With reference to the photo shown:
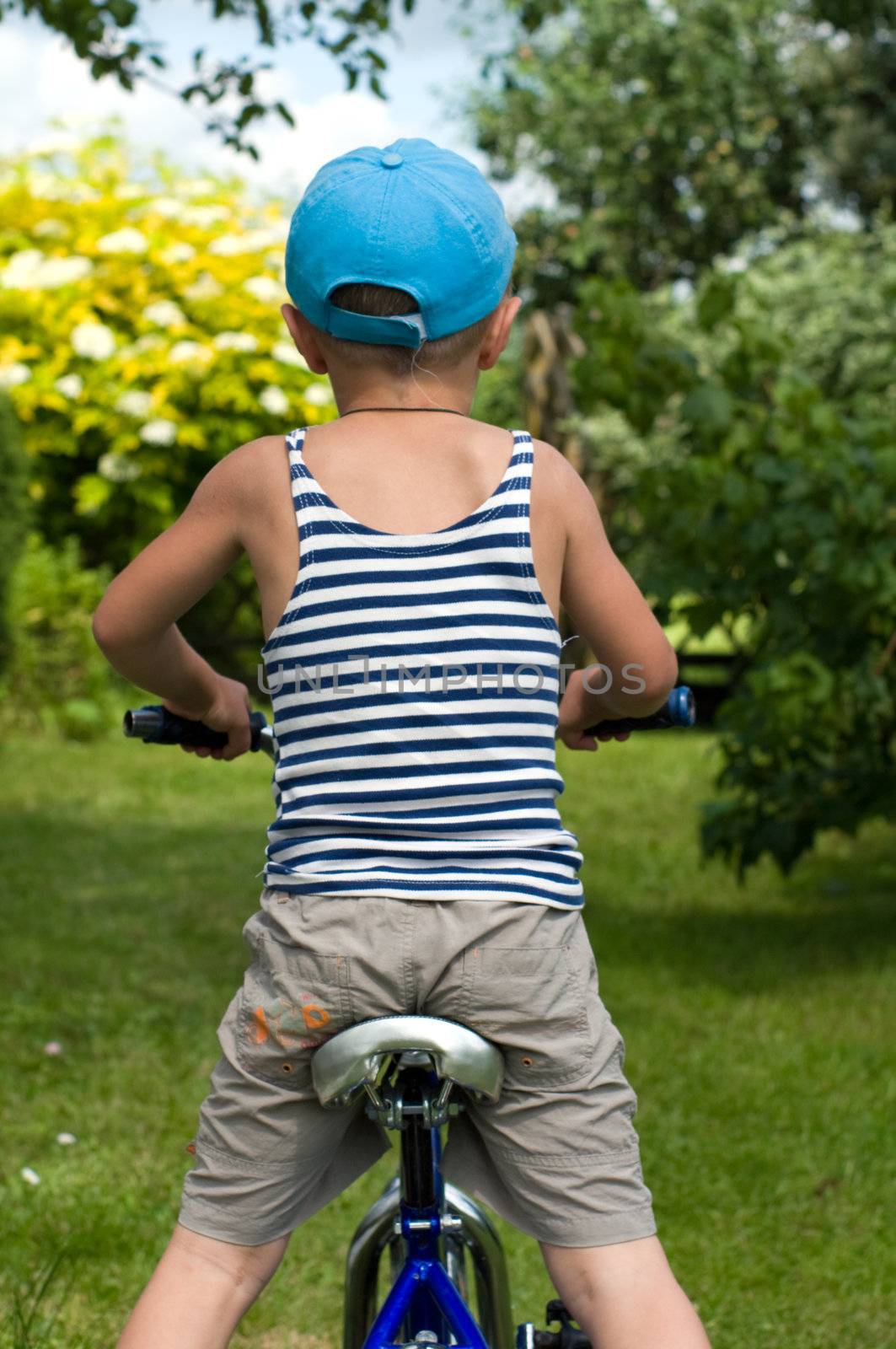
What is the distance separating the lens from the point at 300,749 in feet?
5.41

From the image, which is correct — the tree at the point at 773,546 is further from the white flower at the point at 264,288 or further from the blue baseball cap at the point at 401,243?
the white flower at the point at 264,288

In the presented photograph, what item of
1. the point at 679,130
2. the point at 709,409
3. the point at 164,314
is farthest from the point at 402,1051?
the point at 679,130

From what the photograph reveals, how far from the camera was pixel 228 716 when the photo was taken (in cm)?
197

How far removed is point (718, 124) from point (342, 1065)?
17813mm

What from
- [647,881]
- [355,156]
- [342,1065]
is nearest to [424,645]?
[342,1065]

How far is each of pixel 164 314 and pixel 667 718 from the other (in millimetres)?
8143

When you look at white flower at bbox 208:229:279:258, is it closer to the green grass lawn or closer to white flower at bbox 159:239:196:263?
white flower at bbox 159:239:196:263

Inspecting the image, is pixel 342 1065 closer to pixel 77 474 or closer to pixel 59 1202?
pixel 59 1202

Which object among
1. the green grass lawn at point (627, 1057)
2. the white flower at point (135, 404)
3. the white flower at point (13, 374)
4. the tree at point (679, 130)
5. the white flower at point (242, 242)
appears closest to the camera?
the green grass lawn at point (627, 1057)

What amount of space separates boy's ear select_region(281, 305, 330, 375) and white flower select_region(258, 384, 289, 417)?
7.98 meters

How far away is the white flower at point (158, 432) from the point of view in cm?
923

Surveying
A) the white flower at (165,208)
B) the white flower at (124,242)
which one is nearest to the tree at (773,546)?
the white flower at (124,242)

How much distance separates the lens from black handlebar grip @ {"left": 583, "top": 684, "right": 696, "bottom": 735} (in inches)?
74.5

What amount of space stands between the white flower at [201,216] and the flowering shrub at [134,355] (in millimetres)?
11
